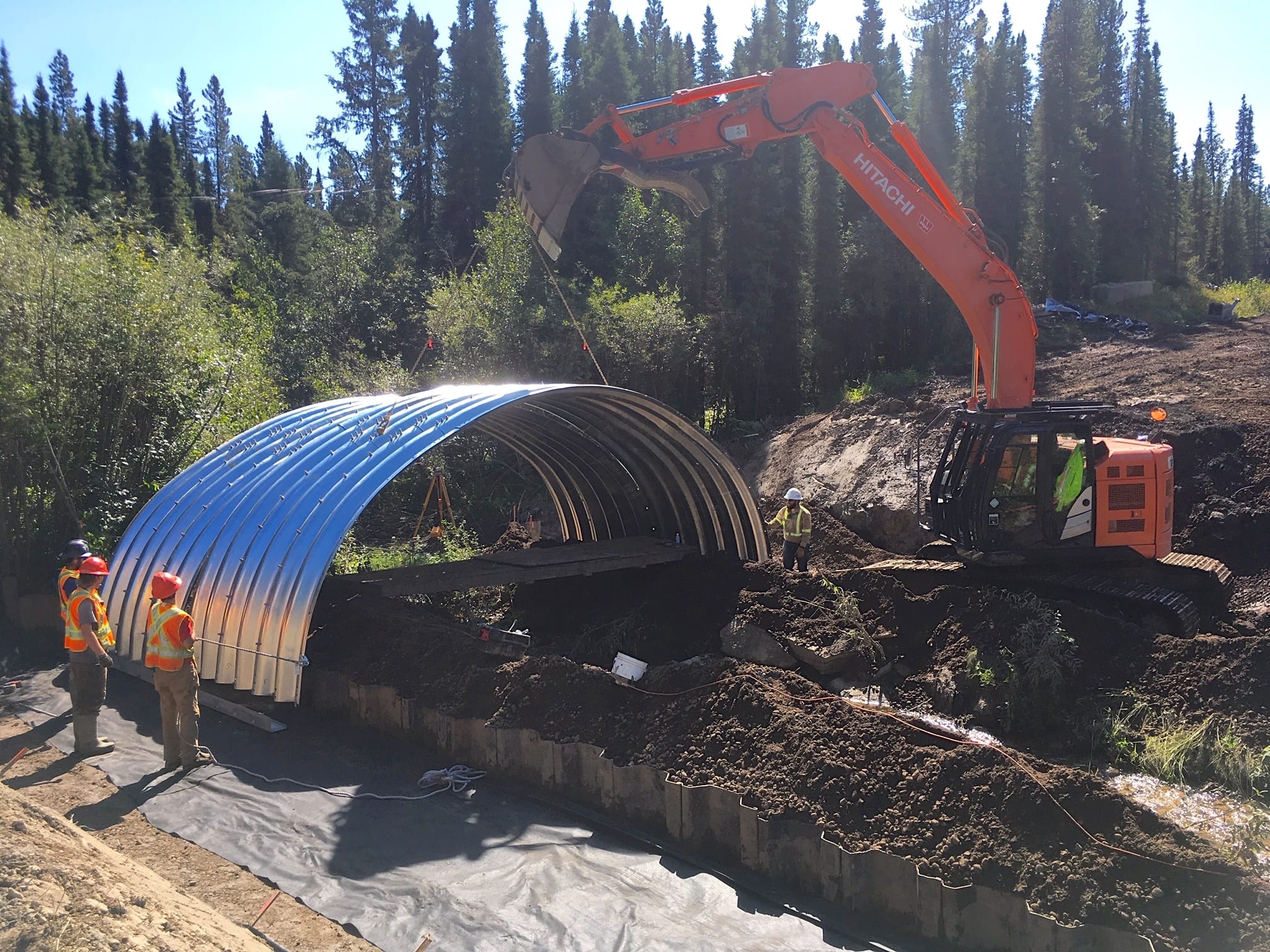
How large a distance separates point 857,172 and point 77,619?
9.21 m

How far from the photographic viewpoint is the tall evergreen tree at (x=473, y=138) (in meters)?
36.8

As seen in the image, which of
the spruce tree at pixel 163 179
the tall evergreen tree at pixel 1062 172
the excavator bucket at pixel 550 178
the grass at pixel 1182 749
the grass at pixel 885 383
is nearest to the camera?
the grass at pixel 1182 749

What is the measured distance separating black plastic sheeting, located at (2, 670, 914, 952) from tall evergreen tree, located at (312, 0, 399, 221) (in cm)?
3663

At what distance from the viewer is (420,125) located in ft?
140

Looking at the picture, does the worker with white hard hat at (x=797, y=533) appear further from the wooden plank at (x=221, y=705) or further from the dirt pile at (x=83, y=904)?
the dirt pile at (x=83, y=904)

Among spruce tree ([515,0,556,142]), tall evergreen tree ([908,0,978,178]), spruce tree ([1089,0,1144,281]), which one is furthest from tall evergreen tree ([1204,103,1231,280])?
spruce tree ([515,0,556,142])

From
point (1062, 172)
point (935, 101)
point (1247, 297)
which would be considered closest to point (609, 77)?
point (935, 101)

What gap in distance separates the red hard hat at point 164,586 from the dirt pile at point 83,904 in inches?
94.9

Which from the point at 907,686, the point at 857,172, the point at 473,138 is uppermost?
the point at 473,138

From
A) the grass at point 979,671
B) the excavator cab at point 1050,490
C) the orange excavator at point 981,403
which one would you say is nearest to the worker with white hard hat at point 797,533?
the orange excavator at point 981,403

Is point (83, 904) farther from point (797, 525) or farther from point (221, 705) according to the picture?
point (797, 525)

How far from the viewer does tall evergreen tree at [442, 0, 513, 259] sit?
1448 inches

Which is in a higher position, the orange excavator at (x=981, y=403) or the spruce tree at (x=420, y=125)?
the spruce tree at (x=420, y=125)

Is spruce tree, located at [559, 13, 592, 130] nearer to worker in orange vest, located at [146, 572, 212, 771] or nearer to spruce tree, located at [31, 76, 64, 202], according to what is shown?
spruce tree, located at [31, 76, 64, 202]
